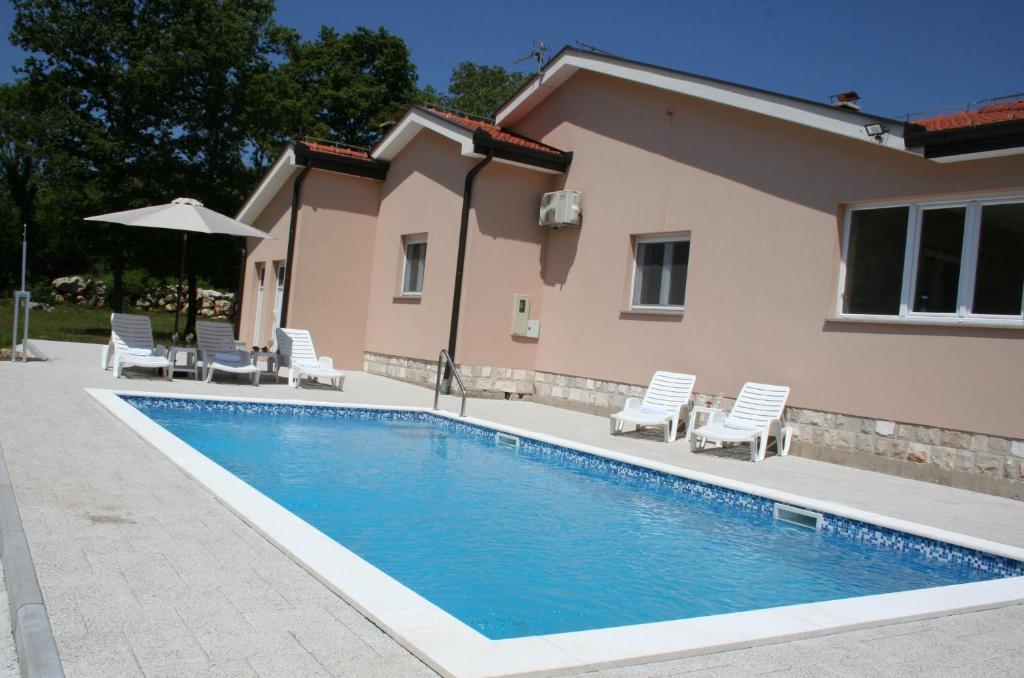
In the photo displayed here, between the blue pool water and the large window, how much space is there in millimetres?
3590

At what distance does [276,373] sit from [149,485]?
8714 mm

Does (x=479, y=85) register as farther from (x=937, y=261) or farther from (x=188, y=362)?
(x=937, y=261)

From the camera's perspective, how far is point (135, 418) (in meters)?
8.31

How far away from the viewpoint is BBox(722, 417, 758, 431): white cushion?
32.6 ft

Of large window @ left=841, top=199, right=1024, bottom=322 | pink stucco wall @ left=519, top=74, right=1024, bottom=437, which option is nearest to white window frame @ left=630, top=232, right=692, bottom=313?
pink stucco wall @ left=519, top=74, right=1024, bottom=437

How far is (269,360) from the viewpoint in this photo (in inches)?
562

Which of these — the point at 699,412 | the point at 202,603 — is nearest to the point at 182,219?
the point at 699,412

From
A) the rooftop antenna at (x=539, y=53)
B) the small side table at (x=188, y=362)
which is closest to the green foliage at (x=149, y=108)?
the small side table at (x=188, y=362)

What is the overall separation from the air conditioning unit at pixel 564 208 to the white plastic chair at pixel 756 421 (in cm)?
458

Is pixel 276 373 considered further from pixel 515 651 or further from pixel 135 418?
pixel 515 651

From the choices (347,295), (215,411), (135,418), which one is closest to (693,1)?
(347,295)

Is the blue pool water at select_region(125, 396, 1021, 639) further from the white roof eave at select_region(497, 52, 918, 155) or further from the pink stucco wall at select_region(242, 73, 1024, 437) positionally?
the white roof eave at select_region(497, 52, 918, 155)

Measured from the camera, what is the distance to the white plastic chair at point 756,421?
9719 millimetres

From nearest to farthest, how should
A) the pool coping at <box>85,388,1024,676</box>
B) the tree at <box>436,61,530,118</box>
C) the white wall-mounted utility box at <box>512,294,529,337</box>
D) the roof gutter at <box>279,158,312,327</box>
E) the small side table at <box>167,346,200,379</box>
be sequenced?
the pool coping at <box>85,388,1024,676</box>
the small side table at <box>167,346,200,379</box>
the white wall-mounted utility box at <box>512,294,529,337</box>
the roof gutter at <box>279,158,312,327</box>
the tree at <box>436,61,530,118</box>
